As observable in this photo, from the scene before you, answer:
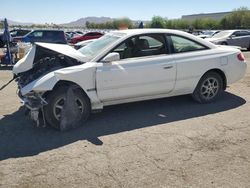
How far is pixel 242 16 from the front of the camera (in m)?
69.3

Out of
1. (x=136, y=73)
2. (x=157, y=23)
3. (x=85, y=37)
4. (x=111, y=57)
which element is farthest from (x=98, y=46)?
(x=157, y=23)

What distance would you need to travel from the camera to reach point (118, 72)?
5.69 m

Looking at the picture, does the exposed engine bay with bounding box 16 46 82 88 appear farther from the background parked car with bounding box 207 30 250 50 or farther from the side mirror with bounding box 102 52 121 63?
the background parked car with bounding box 207 30 250 50

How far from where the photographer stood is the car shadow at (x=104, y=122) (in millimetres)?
4836

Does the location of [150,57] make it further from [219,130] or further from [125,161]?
[125,161]

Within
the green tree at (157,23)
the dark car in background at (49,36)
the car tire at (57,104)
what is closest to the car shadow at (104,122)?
the car tire at (57,104)

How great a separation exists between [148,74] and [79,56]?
1279mm

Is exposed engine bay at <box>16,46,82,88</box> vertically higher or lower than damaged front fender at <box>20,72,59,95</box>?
higher

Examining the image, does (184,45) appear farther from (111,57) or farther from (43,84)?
(43,84)

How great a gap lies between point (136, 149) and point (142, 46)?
7.64 feet

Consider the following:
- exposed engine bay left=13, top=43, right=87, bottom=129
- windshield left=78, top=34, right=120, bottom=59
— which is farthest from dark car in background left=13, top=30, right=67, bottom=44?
exposed engine bay left=13, top=43, right=87, bottom=129

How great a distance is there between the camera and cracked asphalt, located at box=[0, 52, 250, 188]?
3.79m

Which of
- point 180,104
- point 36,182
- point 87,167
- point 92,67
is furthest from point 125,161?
point 180,104

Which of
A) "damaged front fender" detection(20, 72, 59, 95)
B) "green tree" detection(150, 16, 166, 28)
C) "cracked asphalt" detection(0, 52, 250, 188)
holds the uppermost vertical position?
"green tree" detection(150, 16, 166, 28)
